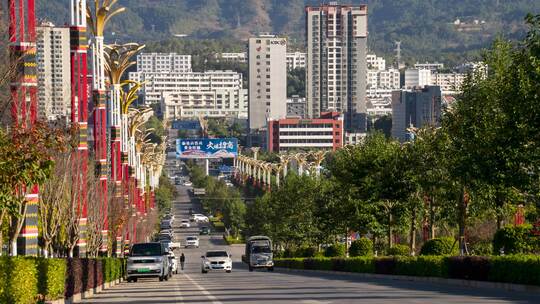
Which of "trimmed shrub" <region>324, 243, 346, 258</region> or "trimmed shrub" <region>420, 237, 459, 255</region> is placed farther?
"trimmed shrub" <region>324, 243, 346, 258</region>

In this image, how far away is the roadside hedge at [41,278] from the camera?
87.9 ft

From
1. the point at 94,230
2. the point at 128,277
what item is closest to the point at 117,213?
the point at 94,230

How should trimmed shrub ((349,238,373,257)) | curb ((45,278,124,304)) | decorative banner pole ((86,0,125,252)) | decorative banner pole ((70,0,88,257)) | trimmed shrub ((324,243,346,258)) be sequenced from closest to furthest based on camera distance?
curb ((45,278,124,304))
decorative banner pole ((70,0,88,257))
decorative banner pole ((86,0,125,252))
trimmed shrub ((349,238,373,257))
trimmed shrub ((324,243,346,258))

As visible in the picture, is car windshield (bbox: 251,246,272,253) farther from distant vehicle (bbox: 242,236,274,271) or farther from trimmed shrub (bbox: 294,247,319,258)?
trimmed shrub (bbox: 294,247,319,258)

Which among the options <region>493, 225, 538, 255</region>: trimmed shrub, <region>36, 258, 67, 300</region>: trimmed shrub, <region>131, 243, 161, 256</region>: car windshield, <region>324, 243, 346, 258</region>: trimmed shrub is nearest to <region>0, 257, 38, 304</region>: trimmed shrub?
<region>36, 258, 67, 300</region>: trimmed shrub

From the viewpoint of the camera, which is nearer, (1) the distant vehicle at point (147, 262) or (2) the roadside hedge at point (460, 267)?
(2) the roadside hedge at point (460, 267)

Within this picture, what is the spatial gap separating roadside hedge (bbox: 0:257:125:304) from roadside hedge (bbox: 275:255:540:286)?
1183cm

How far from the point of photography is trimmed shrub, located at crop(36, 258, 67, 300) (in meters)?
30.6

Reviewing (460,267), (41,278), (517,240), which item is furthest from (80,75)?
(41,278)

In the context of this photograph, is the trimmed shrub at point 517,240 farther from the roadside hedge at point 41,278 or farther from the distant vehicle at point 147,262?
the distant vehicle at point 147,262

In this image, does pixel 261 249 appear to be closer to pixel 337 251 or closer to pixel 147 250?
pixel 337 251

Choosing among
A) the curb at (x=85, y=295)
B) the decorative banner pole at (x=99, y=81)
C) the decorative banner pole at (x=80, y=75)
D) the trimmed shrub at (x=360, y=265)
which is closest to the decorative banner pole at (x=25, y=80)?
the curb at (x=85, y=295)

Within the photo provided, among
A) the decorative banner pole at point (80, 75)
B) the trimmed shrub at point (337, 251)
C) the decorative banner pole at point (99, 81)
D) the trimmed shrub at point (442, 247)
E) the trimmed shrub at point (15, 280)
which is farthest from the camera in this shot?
the trimmed shrub at point (337, 251)

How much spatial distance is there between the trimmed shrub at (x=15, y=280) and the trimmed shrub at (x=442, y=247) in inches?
1271
